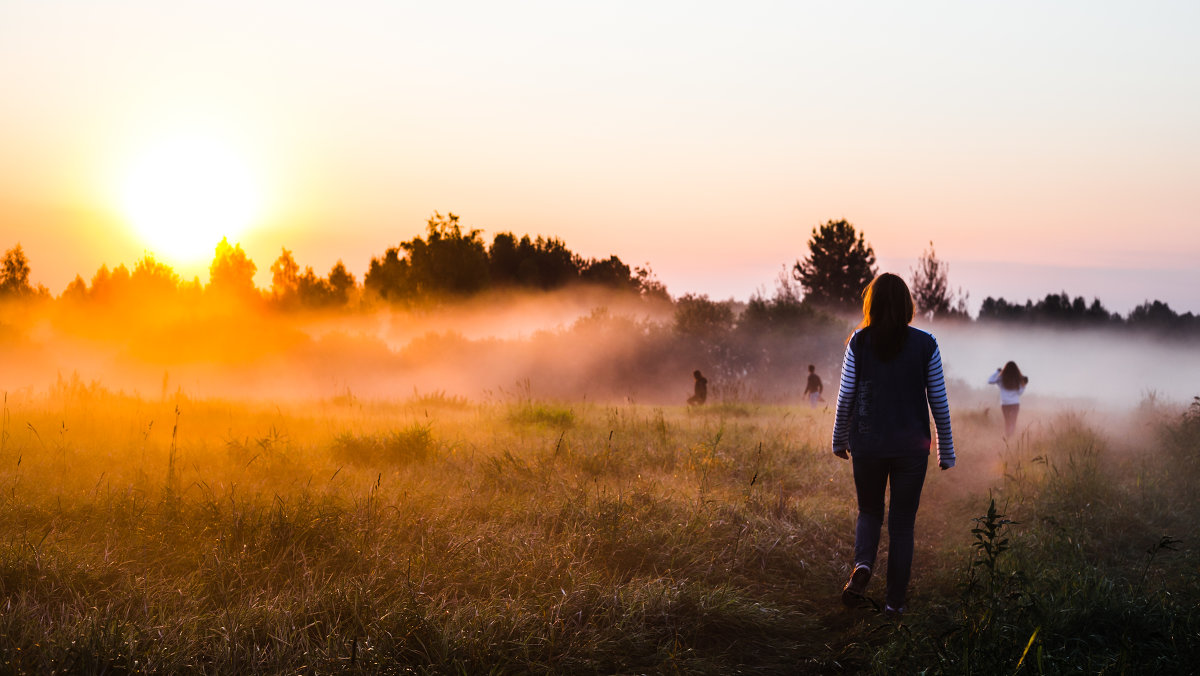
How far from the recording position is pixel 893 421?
4945mm

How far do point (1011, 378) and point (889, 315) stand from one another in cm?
1080

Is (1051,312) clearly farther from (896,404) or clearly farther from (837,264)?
(896,404)

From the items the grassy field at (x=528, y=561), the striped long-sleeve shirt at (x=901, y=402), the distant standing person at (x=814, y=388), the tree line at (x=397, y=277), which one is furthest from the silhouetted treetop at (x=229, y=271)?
the striped long-sleeve shirt at (x=901, y=402)

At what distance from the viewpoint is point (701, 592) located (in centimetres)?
459

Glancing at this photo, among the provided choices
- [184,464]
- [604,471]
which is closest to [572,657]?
[604,471]

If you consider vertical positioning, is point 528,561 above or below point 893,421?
below

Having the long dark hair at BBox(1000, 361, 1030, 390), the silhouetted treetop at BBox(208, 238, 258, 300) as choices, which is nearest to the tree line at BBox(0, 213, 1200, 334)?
the silhouetted treetop at BBox(208, 238, 258, 300)

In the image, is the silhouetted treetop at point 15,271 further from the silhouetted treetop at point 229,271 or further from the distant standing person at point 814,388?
the distant standing person at point 814,388

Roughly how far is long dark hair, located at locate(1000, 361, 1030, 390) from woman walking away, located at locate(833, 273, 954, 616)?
10.4 metres

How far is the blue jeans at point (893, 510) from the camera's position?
4875mm

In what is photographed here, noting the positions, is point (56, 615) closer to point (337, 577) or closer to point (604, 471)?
point (337, 577)

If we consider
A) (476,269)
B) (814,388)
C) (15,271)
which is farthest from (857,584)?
(15,271)

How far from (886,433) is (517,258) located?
53166mm

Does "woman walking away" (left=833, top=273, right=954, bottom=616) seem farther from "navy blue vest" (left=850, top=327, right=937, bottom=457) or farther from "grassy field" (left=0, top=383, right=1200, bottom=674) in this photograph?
"grassy field" (left=0, top=383, right=1200, bottom=674)
